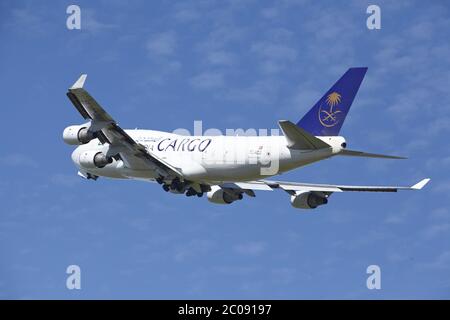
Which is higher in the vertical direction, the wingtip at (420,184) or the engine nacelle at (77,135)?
the engine nacelle at (77,135)

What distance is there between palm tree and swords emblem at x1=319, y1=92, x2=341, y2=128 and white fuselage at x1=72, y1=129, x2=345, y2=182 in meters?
0.93

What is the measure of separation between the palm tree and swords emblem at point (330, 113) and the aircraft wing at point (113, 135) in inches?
402

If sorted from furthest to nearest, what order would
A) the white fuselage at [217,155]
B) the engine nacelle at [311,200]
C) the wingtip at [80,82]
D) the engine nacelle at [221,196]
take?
1. the engine nacelle at [221,196]
2. the engine nacelle at [311,200]
3. the white fuselage at [217,155]
4. the wingtip at [80,82]


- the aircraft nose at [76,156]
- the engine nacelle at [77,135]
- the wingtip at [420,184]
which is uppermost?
the aircraft nose at [76,156]

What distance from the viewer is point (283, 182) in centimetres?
7081

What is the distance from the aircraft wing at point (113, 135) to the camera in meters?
61.5

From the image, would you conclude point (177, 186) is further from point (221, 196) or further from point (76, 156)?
point (76, 156)

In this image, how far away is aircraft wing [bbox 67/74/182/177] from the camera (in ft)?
202

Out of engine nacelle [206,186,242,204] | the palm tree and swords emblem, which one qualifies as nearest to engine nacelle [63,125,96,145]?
engine nacelle [206,186,242,204]

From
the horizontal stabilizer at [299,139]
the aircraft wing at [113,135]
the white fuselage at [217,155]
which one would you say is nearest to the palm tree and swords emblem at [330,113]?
the white fuselage at [217,155]

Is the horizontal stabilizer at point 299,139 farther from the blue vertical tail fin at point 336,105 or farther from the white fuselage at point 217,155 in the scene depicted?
the blue vertical tail fin at point 336,105

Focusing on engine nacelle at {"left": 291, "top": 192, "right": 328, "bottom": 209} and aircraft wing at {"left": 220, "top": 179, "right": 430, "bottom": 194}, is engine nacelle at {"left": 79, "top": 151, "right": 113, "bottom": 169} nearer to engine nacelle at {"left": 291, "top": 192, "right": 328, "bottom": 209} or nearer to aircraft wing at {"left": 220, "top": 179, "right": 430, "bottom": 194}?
aircraft wing at {"left": 220, "top": 179, "right": 430, "bottom": 194}

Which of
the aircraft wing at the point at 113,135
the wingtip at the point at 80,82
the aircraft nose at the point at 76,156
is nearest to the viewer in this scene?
the wingtip at the point at 80,82
